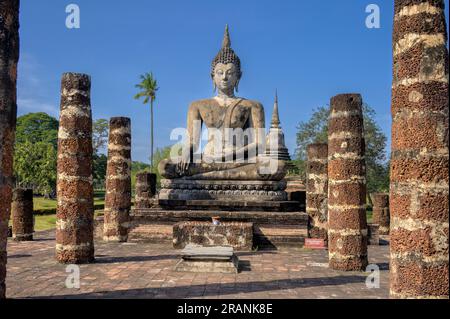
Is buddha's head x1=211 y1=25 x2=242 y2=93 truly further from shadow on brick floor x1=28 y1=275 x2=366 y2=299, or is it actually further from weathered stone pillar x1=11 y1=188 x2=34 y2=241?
shadow on brick floor x1=28 y1=275 x2=366 y2=299

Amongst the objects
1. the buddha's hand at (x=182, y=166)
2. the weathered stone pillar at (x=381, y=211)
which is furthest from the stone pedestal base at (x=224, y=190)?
the weathered stone pillar at (x=381, y=211)

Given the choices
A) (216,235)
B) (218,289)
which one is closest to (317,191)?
(216,235)

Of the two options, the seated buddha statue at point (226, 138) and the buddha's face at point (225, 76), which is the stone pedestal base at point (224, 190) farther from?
the buddha's face at point (225, 76)

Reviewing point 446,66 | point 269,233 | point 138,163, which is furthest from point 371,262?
point 138,163

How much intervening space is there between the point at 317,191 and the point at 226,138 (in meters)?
3.65

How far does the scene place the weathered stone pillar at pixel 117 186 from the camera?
460 inches

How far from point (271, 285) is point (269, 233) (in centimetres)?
429

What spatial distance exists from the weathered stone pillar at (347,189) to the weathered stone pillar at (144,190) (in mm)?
8711

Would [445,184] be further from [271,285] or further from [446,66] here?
[271,285]

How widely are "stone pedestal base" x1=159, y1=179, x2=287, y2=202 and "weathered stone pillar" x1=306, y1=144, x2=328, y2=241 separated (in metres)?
1.05

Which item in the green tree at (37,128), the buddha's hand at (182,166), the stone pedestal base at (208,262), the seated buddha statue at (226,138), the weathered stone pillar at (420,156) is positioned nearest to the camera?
the weathered stone pillar at (420,156)

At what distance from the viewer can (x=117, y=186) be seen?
11.7m

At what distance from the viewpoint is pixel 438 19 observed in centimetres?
482

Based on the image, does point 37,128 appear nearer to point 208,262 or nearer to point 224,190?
point 224,190
